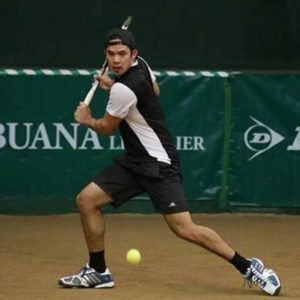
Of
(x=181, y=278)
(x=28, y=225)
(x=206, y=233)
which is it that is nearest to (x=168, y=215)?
(x=206, y=233)

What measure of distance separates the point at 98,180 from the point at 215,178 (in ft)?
12.1

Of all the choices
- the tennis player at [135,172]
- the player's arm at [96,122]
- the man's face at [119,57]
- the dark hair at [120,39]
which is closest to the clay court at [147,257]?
the tennis player at [135,172]

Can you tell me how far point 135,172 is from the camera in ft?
27.2

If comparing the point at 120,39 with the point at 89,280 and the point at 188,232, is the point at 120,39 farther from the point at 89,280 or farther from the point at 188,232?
the point at 89,280

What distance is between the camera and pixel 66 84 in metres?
11.7

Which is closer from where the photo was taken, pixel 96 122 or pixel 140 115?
pixel 96 122

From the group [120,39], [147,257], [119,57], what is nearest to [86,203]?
[119,57]

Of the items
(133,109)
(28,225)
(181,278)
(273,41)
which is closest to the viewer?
(133,109)

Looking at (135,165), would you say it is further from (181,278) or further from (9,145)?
(9,145)

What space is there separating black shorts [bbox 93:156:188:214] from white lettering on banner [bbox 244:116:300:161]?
363 cm

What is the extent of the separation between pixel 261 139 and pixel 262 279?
3903 mm

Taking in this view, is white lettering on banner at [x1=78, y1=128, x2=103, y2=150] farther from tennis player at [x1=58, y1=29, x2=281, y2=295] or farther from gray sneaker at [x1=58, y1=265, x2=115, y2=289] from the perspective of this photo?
gray sneaker at [x1=58, y1=265, x2=115, y2=289]

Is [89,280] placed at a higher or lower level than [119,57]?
lower

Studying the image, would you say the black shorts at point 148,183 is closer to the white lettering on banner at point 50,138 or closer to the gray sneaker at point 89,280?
the gray sneaker at point 89,280
